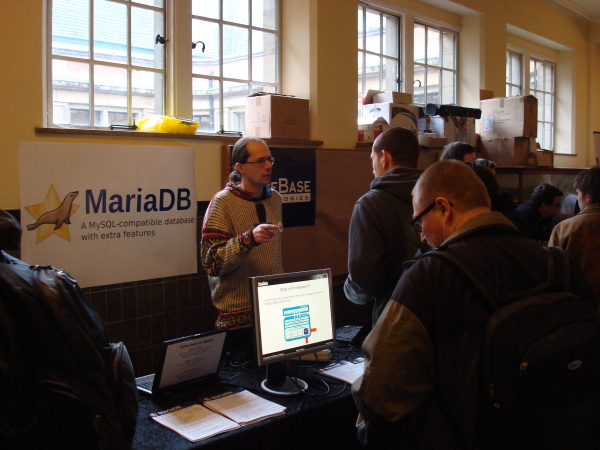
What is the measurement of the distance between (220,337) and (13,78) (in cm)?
158

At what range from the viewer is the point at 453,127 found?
15.9 feet

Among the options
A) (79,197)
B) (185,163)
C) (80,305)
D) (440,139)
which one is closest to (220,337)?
(80,305)

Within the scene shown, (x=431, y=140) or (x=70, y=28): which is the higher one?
(x=70, y=28)

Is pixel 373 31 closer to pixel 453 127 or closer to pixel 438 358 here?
pixel 453 127

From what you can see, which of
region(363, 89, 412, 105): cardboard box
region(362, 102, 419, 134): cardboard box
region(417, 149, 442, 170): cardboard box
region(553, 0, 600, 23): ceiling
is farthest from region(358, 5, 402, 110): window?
region(553, 0, 600, 23): ceiling

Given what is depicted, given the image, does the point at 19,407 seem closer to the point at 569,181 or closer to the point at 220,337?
the point at 220,337

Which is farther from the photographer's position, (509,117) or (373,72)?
(509,117)

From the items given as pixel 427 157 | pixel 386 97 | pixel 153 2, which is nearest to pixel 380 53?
pixel 386 97

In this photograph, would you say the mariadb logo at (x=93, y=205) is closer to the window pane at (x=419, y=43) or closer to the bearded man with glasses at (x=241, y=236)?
the bearded man with glasses at (x=241, y=236)

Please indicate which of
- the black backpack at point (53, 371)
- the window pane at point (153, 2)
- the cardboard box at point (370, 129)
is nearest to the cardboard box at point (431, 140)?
the cardboard box at point (370, 129)

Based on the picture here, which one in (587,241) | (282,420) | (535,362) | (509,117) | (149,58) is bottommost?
(282,420)

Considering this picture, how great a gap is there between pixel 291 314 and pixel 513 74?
17.9 ft

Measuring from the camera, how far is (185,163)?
320cm

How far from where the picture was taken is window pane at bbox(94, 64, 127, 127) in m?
3.08
